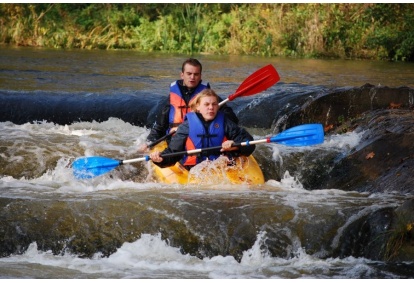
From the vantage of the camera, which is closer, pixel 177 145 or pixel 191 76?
pixel 177 145

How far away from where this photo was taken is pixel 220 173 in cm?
663

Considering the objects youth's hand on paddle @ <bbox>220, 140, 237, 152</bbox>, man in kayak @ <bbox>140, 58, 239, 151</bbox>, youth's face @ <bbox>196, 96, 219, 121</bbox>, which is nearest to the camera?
youth's hand on paddle @ <bbox>220, 140, 237, 152</bbox>

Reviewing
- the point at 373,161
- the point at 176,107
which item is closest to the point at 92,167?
the point at 176,107

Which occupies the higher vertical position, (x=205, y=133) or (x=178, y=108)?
(x=178, y=108)

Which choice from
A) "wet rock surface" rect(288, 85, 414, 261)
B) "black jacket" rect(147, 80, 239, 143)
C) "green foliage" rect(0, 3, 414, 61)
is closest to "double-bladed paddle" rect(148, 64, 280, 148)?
"black jacket" rect(147, 80, 239, 143)

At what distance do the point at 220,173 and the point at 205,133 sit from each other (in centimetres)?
34

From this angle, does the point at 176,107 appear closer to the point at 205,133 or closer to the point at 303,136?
the point at 205,133

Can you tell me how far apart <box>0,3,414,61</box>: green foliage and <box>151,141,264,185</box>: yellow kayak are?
981cm

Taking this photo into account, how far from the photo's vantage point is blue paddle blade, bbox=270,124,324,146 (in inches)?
263

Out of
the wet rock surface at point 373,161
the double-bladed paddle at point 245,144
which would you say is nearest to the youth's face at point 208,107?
the double-bladed paddle at point 245,144

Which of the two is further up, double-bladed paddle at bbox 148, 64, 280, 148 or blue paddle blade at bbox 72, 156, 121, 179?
double-bladed paddle at bbox 148, 64, 280, 148

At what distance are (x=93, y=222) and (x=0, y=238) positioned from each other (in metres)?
0.60

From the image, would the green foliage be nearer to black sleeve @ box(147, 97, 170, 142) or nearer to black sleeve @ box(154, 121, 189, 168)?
black sleeve @ box(147, 97, 170, 142)

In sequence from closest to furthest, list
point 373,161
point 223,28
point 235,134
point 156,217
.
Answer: point 156,217 < point 235,134 < point 373,161 < point 223,28
